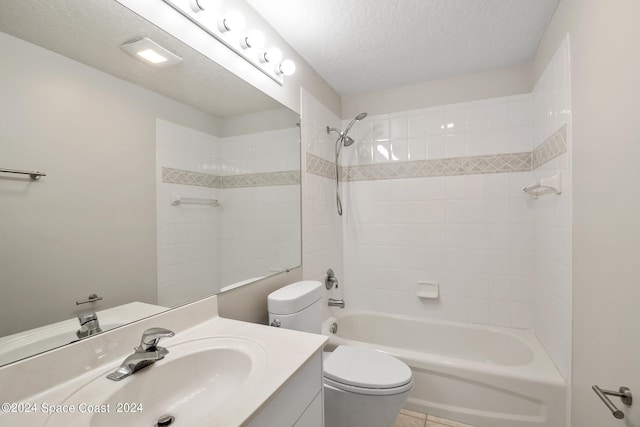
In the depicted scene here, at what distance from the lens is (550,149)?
1.61 metres

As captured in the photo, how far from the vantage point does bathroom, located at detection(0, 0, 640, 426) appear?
79 centimetres

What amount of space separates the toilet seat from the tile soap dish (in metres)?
0.81

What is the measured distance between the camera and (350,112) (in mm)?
2521

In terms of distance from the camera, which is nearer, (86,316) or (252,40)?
(86,316)

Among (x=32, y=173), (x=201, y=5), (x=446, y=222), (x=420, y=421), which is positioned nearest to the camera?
(x=32, y=173)

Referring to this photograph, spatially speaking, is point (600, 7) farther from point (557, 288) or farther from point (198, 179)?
point (198, 179)

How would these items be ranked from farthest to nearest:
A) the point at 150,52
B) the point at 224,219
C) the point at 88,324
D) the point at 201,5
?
the point at 224,219
the point at 201,5
the point at 150,52
the point at 88,324

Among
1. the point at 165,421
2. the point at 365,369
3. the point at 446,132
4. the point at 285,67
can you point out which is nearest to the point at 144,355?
the point at 165,421

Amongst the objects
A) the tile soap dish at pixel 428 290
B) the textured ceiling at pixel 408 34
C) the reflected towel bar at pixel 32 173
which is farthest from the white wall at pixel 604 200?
the reflected towel bar at pixel 32 173

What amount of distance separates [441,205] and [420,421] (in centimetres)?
148

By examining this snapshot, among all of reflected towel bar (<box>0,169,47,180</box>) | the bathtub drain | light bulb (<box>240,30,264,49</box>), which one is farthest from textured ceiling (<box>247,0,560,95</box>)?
the bathtub drain

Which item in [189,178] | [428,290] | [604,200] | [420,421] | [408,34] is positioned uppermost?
[408,34]

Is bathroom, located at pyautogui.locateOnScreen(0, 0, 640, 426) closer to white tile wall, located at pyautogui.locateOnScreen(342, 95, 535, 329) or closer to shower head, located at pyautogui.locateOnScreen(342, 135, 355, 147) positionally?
white tile wall, located at pyautogui.locateOnScreen(342, 95, 535, 329)

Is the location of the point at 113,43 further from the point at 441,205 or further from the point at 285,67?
the point at 441,205
